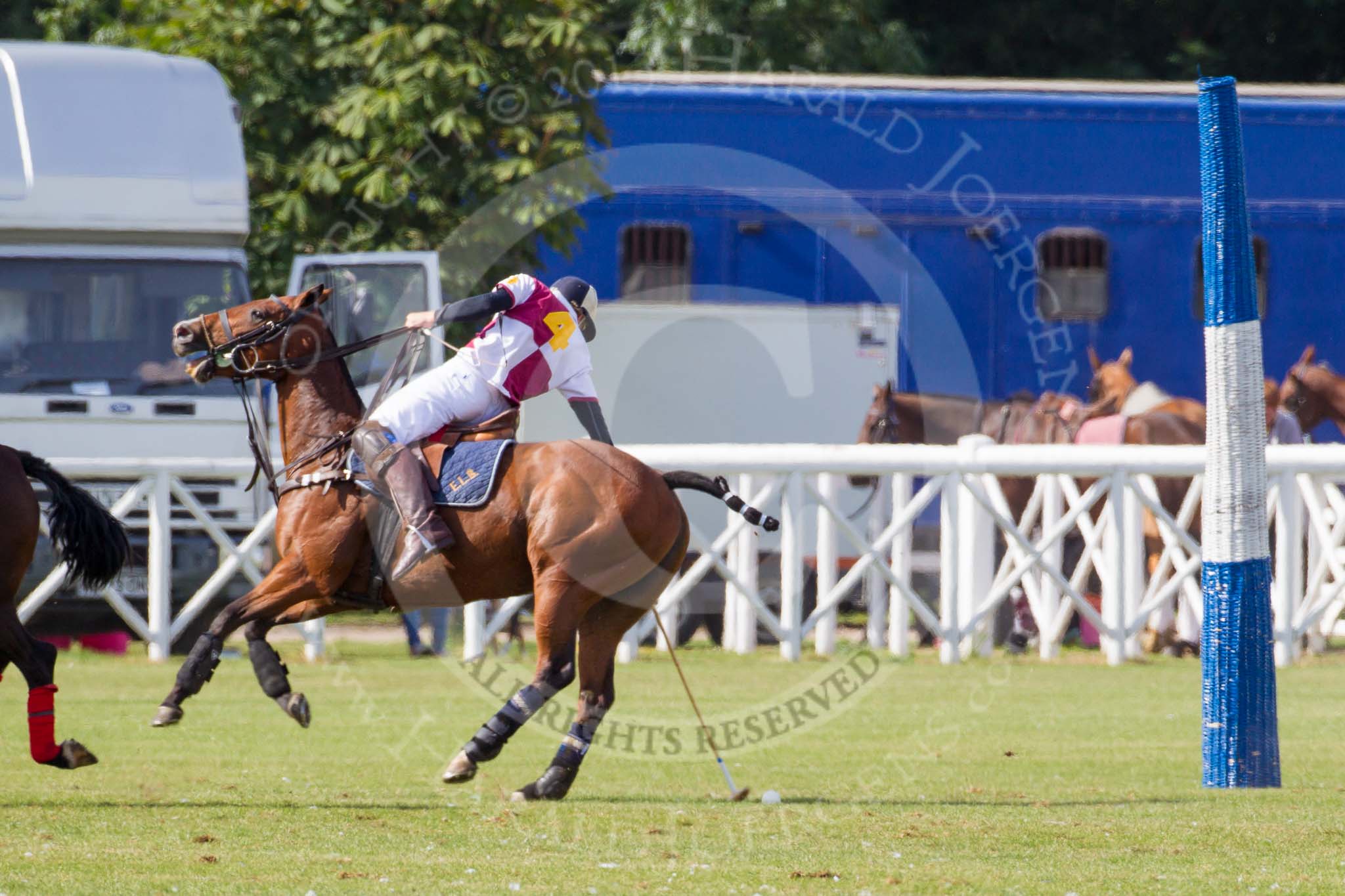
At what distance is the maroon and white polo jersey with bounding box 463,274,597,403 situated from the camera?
896 cm

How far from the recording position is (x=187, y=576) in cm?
1481

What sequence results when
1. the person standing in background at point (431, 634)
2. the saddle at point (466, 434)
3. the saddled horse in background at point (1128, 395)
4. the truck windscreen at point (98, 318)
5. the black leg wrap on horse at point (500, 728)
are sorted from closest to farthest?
the black leg wrap on horse at point (500, 728) < the saddle at point (466, 434) < the truck windscreen at point (98, 318) < the person standing in background at point (431, 634) < the saddled horse in background at point (1128, 395)

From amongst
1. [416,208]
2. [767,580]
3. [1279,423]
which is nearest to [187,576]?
[416,208]

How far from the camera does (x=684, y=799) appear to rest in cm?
887

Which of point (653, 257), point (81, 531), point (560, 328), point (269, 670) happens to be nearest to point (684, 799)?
point (269, 670)

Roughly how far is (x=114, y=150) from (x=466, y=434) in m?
6.74

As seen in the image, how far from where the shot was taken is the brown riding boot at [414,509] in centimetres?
859

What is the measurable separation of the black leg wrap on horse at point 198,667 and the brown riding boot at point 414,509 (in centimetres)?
88

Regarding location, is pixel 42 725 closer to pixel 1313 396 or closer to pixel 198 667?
pixel 198 667

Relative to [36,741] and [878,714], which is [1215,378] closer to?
[878,714]

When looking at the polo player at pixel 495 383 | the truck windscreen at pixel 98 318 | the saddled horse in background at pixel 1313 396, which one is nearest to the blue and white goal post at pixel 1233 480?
the polo player at pixel 495 383

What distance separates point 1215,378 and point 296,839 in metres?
4.56

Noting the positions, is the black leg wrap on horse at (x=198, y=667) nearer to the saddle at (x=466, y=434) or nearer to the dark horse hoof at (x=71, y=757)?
the dark horse hoof at (x=71, y=757)

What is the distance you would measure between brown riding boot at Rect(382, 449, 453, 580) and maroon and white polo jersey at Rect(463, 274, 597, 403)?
1.97ft
